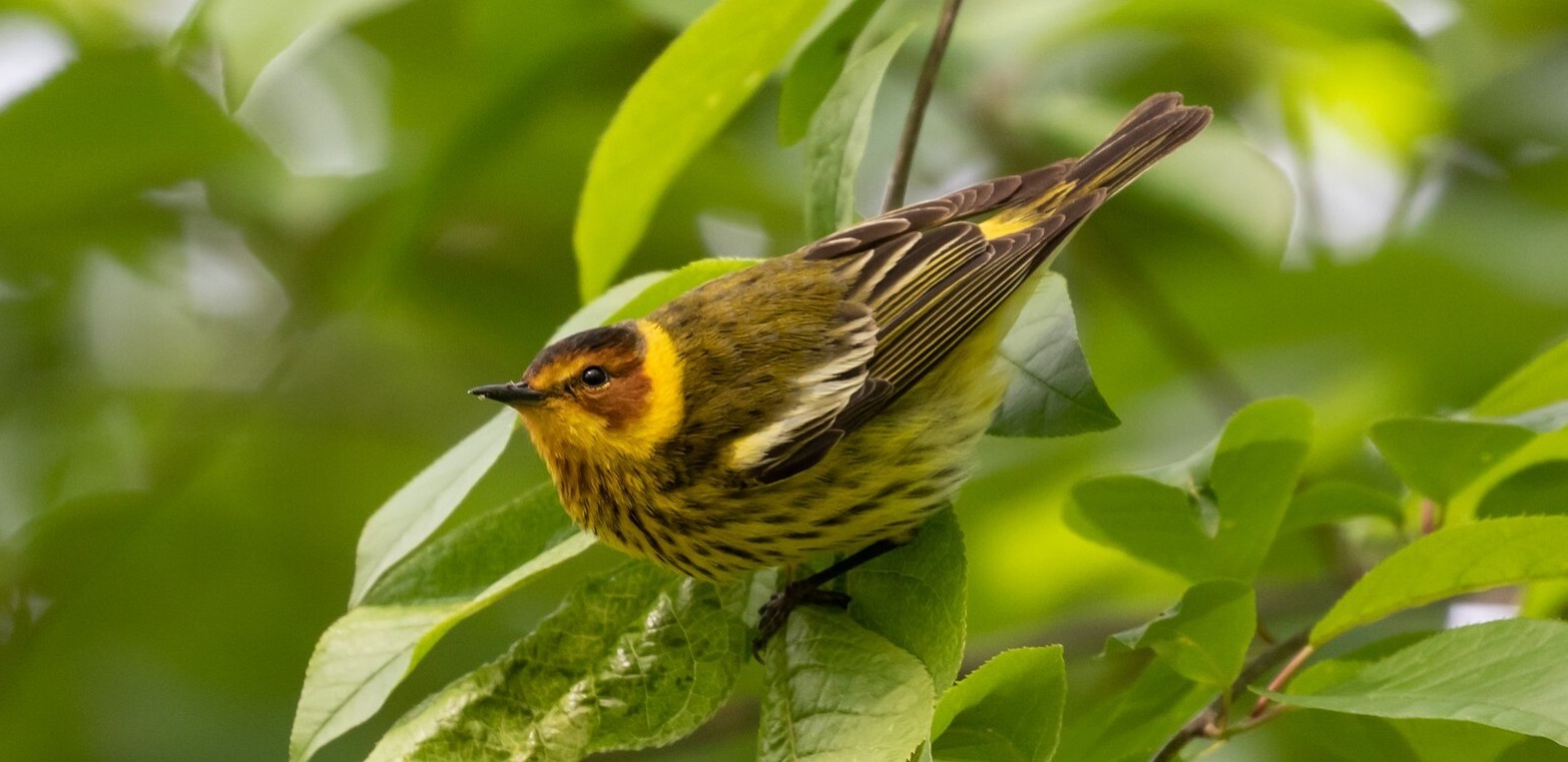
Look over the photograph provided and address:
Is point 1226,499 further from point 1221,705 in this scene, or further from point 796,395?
point 796,395

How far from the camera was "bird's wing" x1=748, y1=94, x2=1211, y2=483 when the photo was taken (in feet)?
9.48

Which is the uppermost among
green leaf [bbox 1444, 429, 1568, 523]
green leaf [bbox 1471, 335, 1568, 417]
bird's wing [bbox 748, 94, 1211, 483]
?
bird's wing [bbox 748, 94, 1211, 483]

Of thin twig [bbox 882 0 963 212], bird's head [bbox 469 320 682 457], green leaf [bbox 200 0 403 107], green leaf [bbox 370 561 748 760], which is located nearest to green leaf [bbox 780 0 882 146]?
thin twig [bbox 882 0 963 212]

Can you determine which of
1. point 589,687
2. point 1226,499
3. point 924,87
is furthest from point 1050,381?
point 589,687

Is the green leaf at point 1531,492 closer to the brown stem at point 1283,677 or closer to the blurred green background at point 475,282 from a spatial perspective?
the brown stem at point 1283,677

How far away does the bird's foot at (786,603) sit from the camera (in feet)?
8.12

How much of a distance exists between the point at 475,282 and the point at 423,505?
2.51m

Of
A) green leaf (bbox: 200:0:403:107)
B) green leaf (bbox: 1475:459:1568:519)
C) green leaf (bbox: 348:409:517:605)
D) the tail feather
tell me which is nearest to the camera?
green leaf (bbox: 348:409:517:605)

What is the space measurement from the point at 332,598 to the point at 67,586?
73 centimetres

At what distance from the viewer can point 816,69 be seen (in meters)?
2.93

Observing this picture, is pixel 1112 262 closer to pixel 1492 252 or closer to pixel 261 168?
pixel 1492 252

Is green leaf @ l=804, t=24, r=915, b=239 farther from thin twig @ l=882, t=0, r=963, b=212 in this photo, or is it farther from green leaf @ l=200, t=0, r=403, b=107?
green leaf @ l=200, t=0, r=403, b=107

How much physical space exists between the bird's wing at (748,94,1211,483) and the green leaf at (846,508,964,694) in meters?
0.38

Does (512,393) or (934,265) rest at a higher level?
(512,393)
